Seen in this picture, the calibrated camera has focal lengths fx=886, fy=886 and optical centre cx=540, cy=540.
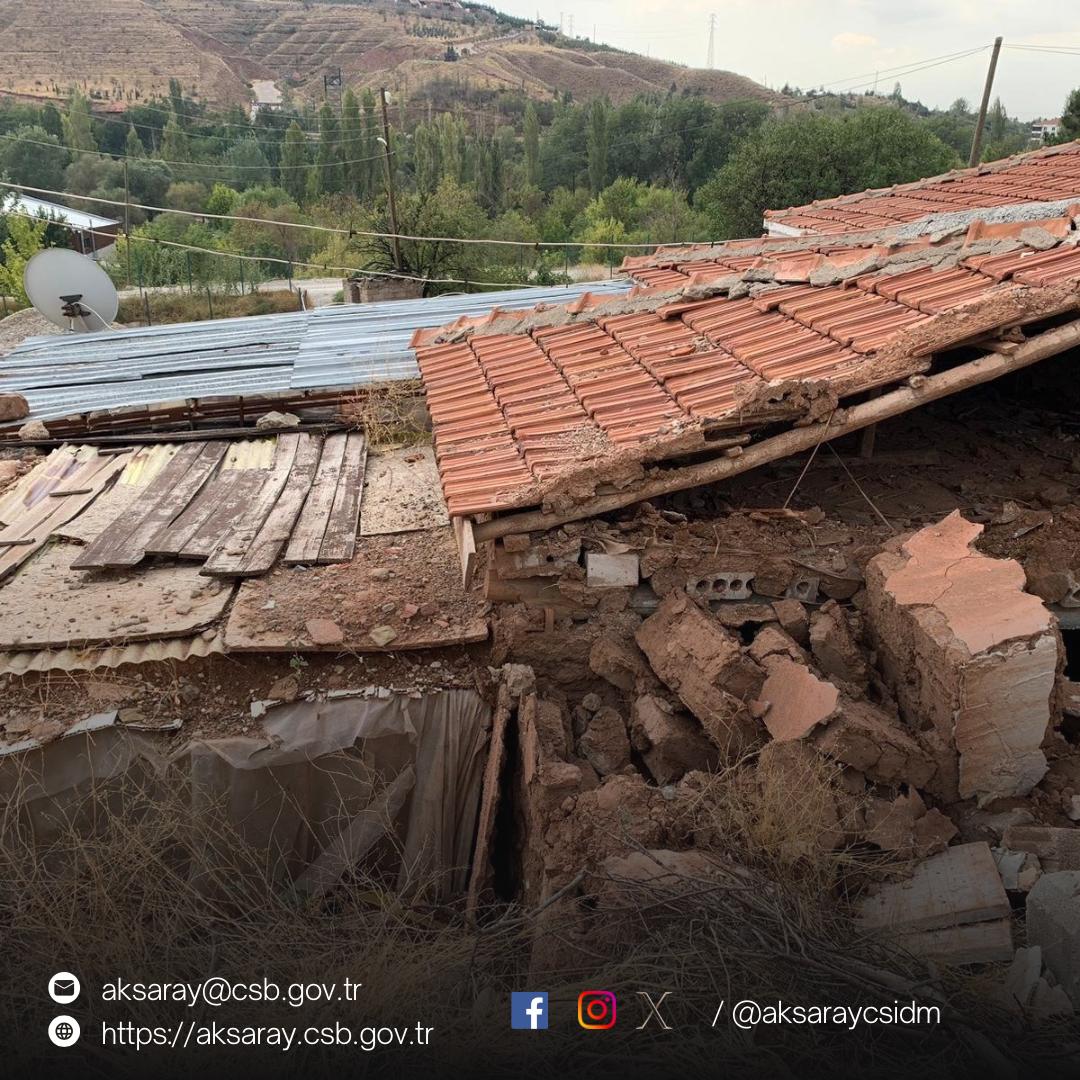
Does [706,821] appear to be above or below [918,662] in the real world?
below

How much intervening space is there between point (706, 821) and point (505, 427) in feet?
8.41

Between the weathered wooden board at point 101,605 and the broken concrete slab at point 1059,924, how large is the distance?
4185mm

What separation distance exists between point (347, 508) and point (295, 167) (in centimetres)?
5999

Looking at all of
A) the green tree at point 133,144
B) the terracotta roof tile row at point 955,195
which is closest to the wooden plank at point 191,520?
the terracotta roof tile row at point 955,195

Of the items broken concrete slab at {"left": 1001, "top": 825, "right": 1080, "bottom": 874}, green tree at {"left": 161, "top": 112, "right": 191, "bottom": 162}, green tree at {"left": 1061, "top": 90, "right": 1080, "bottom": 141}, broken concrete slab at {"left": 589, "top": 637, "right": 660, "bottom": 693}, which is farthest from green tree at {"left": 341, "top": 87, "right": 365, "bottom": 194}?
broken concrete slab at {"left": 1001, "top": 825, "right": 1080, "bottom": 874}

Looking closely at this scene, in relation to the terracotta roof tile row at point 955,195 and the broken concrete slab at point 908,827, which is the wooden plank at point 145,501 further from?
the terracotta roof tile row at point 955,195

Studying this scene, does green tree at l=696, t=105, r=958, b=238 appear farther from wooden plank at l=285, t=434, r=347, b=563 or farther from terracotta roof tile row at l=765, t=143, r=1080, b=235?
wooden plank at l=285, t=434, r=347, b=563

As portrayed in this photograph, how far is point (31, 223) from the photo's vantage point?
1609 inches

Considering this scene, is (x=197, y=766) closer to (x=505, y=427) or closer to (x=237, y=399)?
(x=505, y=427)

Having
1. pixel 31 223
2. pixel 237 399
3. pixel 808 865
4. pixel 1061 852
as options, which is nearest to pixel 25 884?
pixel 808 865

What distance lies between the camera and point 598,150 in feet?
186

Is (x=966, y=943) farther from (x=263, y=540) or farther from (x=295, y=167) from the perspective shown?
(x=295, y=167)

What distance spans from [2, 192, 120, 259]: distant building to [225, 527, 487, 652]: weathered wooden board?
4510 cm

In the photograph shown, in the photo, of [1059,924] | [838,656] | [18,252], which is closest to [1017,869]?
[1059,924]
